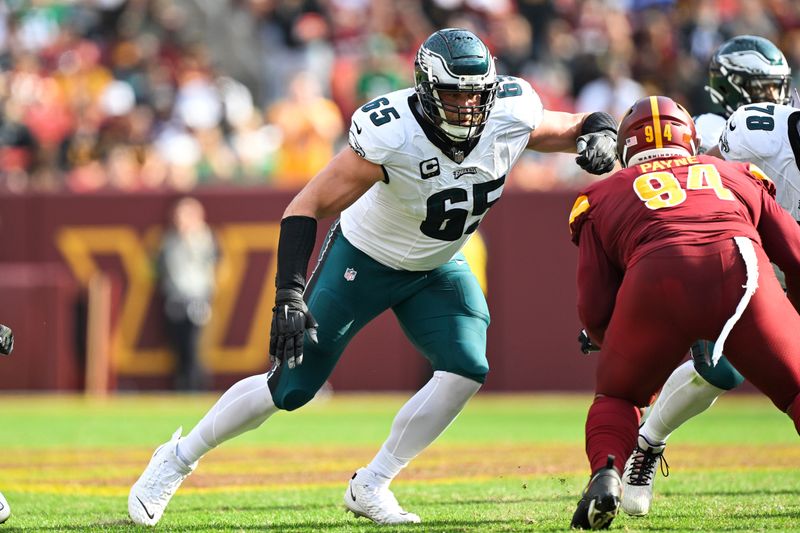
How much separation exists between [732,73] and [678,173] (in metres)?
1.59

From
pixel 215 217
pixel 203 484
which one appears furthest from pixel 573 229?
→ pixel 215 217

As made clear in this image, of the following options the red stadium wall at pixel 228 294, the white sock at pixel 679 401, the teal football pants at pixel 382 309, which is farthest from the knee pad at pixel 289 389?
the red stadium wall at pixel 228 294

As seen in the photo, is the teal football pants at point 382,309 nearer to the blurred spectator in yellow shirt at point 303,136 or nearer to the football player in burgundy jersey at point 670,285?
the football player in burgundy jersey at point 670,285

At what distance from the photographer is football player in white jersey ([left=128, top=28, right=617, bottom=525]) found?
5.01 meters

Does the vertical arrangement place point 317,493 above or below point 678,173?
below

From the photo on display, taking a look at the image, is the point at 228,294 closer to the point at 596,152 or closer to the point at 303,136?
the point at 303,136

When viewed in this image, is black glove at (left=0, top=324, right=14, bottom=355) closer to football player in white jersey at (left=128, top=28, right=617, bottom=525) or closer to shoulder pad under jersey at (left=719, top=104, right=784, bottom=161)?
football player in white jersey at (left=128, top=28, right=617, bottom=525)

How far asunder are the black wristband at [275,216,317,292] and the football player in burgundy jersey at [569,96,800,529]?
104cm

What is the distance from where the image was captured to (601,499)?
13.8 feet

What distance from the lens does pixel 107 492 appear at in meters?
6.36

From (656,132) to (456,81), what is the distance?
0.81 metres

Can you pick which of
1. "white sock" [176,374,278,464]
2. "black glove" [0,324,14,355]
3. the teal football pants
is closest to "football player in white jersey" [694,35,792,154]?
the teal football pants

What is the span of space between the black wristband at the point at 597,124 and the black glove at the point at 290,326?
4.71ft

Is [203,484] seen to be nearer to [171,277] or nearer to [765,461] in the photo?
[765,461]
